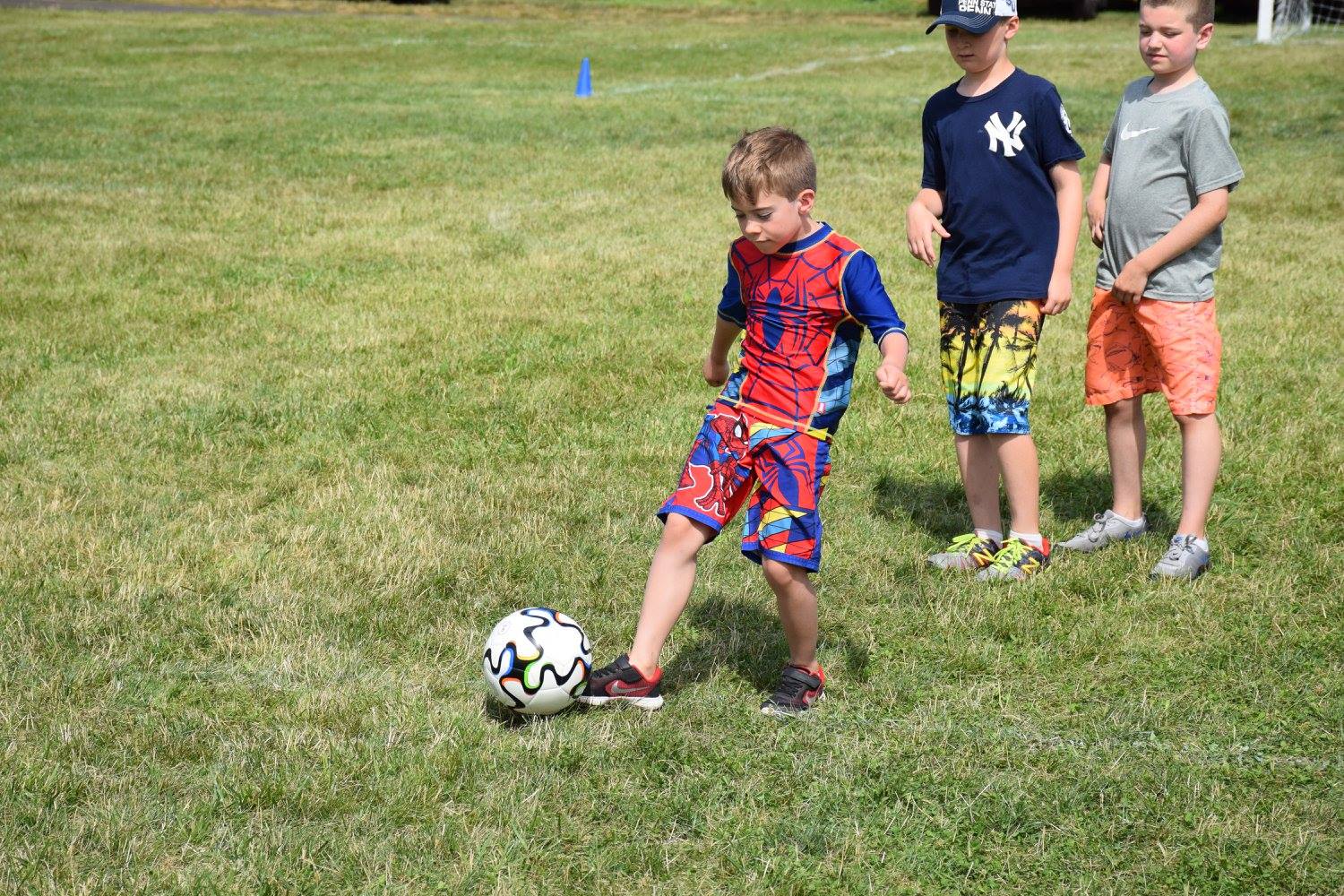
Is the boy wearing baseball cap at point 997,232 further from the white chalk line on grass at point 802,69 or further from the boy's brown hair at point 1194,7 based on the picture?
the white chalk line on grass at point 802,69

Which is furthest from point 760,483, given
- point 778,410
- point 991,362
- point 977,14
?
point 977,14

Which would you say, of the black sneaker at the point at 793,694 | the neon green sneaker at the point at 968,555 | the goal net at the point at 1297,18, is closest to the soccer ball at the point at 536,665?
the black sneaker at the point at 793,694

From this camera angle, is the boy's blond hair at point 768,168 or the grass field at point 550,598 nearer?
the grass field at point 550,598

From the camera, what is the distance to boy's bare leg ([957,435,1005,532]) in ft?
16.0

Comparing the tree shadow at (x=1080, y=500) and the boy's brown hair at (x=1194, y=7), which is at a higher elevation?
the boy's brown hair at (x=1194, y=7)

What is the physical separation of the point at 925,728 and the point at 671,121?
14.5 meters

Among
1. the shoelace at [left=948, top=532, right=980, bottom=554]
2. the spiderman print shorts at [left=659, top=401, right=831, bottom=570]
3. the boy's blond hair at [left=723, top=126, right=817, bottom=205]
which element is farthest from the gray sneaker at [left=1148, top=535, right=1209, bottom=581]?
the boy's blond hair at [left=723, top=126, right=817, bottom=205]

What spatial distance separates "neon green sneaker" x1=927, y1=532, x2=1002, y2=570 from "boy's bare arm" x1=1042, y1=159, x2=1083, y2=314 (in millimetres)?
937

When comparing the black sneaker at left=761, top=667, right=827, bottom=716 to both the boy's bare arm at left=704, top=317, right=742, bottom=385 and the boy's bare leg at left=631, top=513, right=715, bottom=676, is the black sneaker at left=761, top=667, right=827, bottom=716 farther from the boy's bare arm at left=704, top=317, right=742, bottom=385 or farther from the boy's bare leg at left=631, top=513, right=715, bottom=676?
the boy's bare arm at left=704, top=317, right=742, bottom=385

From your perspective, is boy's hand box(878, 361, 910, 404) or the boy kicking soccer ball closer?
boy's hand box(878, 361, 910, 404)

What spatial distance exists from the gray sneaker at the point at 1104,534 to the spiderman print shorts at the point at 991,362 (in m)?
0.59

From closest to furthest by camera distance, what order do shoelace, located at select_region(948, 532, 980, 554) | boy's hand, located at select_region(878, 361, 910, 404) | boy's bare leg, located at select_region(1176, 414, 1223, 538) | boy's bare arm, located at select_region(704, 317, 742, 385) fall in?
boy's hand, located at select_region(878, 361, 910, 404) < boy's bare arm, located at select_region(704, 317, 742, 385) < boy's bare leg, located at select_region(1176, 414, 1223, 538) < shoelace, located at select_region(948, 532, 980, 554)

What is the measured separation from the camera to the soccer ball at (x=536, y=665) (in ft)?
12.2

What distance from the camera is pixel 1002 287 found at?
4543mm
